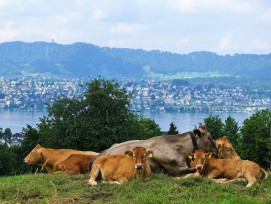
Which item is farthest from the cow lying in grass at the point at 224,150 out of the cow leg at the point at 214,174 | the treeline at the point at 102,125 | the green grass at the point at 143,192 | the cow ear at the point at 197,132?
the treeline at the point at 102,125

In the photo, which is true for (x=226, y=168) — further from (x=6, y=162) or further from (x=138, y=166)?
(x=6, y=162)

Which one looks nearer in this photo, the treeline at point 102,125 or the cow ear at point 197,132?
the cow ear at point 197,132

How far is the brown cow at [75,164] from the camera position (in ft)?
49.3

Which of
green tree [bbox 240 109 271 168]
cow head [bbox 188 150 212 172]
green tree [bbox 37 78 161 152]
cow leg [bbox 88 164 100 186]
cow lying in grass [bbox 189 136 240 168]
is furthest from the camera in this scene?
green tree [bbox 240 109 271 168]

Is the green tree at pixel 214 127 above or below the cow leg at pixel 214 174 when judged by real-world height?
below

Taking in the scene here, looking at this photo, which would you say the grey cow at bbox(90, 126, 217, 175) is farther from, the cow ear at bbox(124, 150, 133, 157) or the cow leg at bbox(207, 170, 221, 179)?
the cow ear at bbox(124, 150, 133, 157)

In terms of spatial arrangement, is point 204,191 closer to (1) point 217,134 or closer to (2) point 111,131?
(2) point 111,131

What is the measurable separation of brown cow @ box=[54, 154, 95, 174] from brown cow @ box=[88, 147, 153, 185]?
2038mm

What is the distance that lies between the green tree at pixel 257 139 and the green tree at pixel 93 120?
833 cm

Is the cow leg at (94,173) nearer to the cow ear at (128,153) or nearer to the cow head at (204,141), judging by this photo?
the cow ear at (128,153)

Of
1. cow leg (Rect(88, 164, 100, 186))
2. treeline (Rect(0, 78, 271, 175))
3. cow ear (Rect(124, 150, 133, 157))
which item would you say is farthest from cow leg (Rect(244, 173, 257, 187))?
treeline (Rect(0, 78, 271, 175))

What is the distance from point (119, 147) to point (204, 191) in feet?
15.2

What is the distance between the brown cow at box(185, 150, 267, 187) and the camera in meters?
12.4

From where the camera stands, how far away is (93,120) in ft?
134
